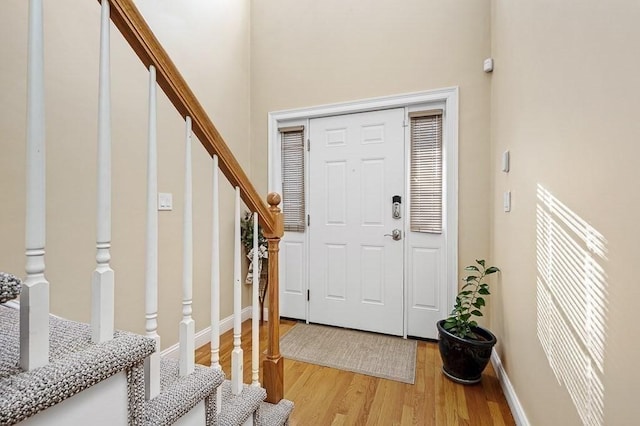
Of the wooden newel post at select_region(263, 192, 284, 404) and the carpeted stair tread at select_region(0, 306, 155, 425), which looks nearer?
the carpeted stair tread at select_region(0, 306, 155, 425)

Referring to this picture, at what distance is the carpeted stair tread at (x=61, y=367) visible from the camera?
0.48m

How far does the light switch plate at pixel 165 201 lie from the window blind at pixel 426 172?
6.31 feet

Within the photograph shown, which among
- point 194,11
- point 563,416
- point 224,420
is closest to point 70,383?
point 224,420

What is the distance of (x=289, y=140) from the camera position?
306 cm

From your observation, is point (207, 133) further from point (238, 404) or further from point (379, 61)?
point (379, 61)

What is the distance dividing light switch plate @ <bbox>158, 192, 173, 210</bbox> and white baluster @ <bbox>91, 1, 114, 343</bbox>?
4.93 ft

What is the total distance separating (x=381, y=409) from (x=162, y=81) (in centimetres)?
189

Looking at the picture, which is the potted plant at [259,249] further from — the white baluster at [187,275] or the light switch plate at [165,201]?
the white baluster at [187,275]

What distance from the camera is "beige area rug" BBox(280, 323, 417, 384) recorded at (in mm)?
2123

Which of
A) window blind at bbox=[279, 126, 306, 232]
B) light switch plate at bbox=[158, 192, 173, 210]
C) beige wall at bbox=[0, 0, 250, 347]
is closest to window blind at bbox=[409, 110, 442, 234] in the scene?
window blind at bbox=[279, 126, 306, 232]

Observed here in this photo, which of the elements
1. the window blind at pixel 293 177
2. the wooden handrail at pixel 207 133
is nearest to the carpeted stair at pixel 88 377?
the wooden handrail at pixel 207 133

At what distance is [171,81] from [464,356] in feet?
6.96

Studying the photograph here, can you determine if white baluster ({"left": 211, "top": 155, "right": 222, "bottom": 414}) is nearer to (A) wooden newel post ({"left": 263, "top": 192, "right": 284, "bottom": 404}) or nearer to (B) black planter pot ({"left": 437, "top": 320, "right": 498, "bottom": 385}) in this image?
(A) wooden newel post ({"left": 263, "top": 192, "right": 284, "bottom": 404})

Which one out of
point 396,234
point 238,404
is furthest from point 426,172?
point 238,404
